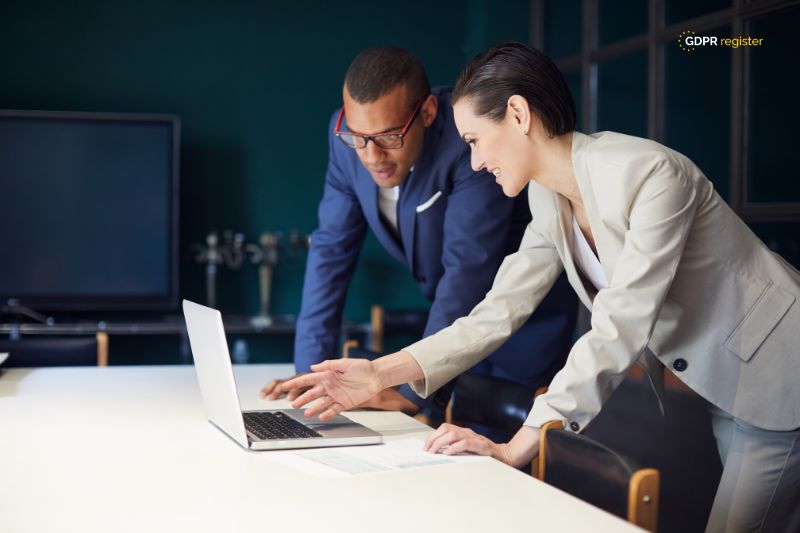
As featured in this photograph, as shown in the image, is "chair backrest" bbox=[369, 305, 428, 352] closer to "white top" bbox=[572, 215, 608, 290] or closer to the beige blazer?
"white top" bbox=[572, 215, 608, 290]

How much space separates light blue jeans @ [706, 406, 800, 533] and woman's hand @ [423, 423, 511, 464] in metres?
0.47

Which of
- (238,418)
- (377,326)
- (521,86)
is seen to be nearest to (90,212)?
(377,326)

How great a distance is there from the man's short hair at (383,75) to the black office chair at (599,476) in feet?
3.22

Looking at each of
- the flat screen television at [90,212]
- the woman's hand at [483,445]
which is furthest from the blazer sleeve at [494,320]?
the flat screen television at [90,212]

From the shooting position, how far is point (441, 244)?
8.34 ft

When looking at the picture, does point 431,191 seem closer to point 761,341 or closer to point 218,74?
point 761,341

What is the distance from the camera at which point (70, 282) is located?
470cm

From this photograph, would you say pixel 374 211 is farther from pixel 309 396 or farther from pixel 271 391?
pixel 309 396

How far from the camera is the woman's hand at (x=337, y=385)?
6.06 ft

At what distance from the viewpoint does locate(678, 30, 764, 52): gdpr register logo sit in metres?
3.60

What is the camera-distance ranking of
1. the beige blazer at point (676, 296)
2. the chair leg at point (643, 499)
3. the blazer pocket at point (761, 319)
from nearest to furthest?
the chair leg at point (643, 499) → the beige blazer at point (676, 296) → the blazer pocket at point (761, 319)

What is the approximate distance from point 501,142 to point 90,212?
11.2ft

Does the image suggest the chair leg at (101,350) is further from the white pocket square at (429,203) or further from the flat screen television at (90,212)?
the flat screen television at (90,212)

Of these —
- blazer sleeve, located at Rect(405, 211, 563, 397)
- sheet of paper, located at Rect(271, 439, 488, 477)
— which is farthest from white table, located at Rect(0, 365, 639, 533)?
blazer sleeve, located at Rect(405, 211, 563, 397)
